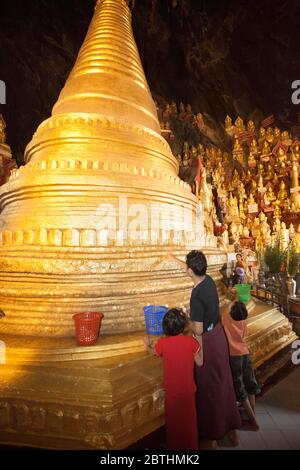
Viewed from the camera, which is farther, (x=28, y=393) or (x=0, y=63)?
(x=0, y=63)

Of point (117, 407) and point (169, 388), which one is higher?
point (169, 388)

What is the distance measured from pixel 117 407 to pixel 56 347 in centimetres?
74

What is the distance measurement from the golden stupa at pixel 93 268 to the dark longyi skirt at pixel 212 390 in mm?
327

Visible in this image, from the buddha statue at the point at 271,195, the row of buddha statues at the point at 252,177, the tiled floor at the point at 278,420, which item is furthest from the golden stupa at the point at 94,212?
the buddha statue at the point at 271,195

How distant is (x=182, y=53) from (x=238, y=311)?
2484 centimetres

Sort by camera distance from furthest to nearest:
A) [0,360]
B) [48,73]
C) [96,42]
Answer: [48,73], [96,42], [0,360]

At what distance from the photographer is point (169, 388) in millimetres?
1596

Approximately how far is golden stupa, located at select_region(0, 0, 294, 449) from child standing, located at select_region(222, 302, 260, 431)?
638 millimetres

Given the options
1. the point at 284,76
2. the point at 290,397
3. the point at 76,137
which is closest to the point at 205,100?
the point at 284,76

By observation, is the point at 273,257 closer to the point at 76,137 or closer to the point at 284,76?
the point at 76,137

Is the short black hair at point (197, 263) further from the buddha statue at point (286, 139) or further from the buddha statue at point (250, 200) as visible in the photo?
the buddha statue at point (286, 139)

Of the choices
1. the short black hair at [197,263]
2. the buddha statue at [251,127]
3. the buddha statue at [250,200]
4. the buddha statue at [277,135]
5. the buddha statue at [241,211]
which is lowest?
the short black hair at [197,263]

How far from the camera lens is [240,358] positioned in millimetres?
2223

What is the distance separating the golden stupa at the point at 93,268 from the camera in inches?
68.3
